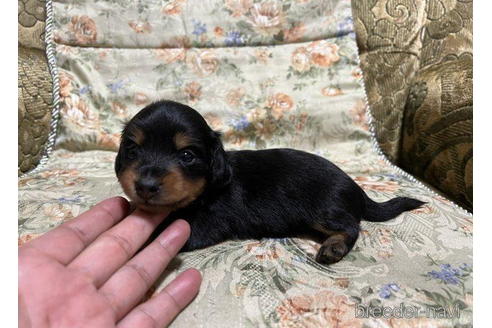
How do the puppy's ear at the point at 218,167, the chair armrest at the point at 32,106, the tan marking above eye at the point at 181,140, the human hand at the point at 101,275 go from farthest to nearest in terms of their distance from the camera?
the chair armrest at the point at 32,106
the puppy's ear at the point at 218,167
the tan marking above eye at the point at 181,140
the human hand at the point at 101,275

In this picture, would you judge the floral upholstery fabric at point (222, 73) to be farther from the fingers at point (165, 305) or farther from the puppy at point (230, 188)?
the fingers at point (165, 305)

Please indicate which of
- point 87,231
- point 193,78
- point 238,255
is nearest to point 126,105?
point 193,78

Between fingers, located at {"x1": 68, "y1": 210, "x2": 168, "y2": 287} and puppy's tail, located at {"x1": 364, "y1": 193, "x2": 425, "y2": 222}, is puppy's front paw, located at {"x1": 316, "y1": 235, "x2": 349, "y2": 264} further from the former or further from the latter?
fingers, located at {"x1": 68, "y1": 210, "x2": 168, "y2": 287}

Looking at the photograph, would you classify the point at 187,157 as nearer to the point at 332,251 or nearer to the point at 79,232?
the point at 79,232

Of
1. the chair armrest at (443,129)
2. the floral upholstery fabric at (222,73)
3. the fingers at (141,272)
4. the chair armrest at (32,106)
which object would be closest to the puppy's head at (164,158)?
the fingers at (141,272)

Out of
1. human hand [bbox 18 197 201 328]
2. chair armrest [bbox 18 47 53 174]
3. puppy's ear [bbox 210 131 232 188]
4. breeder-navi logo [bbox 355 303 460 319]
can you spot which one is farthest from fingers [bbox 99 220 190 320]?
chair armrest [bbox 18 47 53 174]
